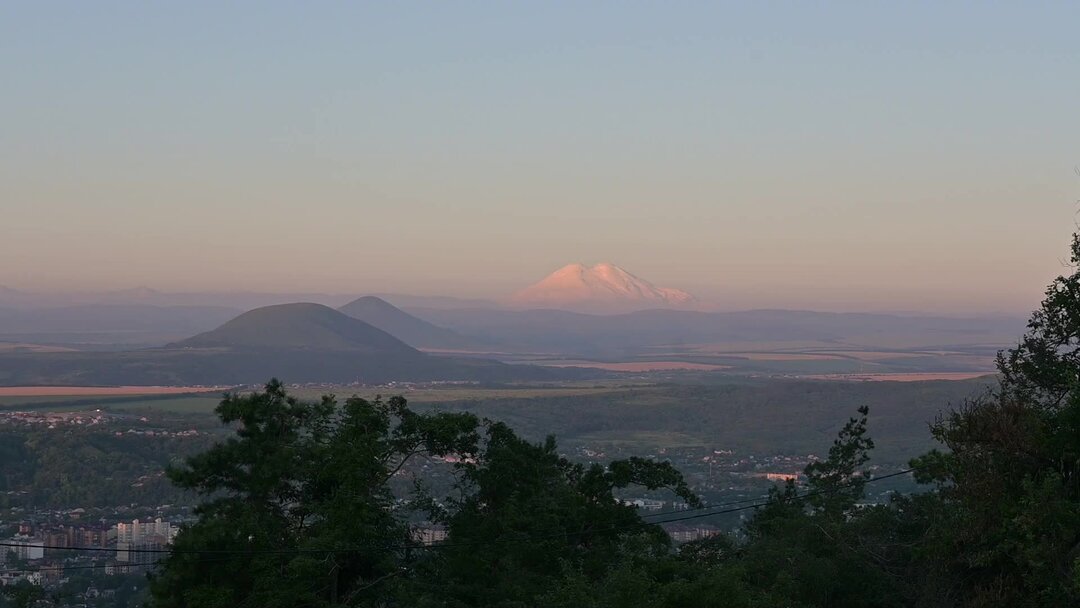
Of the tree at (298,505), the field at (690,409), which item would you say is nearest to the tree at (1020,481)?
the tree at (298,505)

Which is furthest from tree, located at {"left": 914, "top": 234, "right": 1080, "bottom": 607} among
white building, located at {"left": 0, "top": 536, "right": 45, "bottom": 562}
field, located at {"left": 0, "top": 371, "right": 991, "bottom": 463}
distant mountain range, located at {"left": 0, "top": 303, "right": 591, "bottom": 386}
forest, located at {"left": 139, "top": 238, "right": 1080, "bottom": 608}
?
distant mountain range, located at {"left": 0, "top": 303, "right": 591, "bottom": 386}

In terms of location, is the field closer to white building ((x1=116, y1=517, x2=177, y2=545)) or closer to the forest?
white building ((x1=116, y1=517, x2=177, y2=545))

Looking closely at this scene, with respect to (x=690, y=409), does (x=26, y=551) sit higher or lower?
lower

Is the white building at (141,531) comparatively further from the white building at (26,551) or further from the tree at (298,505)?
the tree at (298,505)

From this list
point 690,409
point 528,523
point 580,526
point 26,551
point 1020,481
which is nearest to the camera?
point 1020,481

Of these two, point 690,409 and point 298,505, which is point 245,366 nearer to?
point 690,409

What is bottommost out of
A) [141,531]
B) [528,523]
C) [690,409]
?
[141,531]

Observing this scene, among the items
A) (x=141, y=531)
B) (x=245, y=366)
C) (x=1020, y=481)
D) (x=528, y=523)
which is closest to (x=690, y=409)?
(x=245, y=366)

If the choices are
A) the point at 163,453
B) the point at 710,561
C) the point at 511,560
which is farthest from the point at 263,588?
the point at 163,453

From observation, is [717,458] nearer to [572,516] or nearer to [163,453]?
[163,453]

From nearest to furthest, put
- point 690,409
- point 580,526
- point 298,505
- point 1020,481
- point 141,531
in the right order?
point 1020,481
point 298,505
point 580,526
point 141,531
point 690,409

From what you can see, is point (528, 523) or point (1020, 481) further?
point (528, 523)
